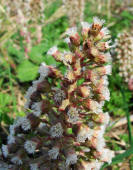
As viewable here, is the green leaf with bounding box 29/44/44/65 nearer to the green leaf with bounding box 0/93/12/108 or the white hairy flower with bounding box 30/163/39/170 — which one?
the green leaf with bounding box 0/93/12/108

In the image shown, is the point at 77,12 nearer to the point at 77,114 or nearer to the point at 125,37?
the point at 125,37

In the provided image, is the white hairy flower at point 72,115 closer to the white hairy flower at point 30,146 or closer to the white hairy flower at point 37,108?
the white hairy flower at point 37,108

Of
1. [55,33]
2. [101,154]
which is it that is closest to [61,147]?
[101,154]

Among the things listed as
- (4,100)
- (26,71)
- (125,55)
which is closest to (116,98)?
(125,55)

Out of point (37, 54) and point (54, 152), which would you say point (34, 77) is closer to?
point (37, 54)

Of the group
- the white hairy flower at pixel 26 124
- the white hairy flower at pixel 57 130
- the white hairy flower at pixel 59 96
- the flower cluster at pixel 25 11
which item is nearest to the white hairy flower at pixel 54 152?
the white hairy flower at pixel 57 130

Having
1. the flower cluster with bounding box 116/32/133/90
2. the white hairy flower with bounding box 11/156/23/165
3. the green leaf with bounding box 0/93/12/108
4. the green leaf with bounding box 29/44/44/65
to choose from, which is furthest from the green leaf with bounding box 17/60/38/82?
the white hairy flower with bounding box 11/156/23/165
